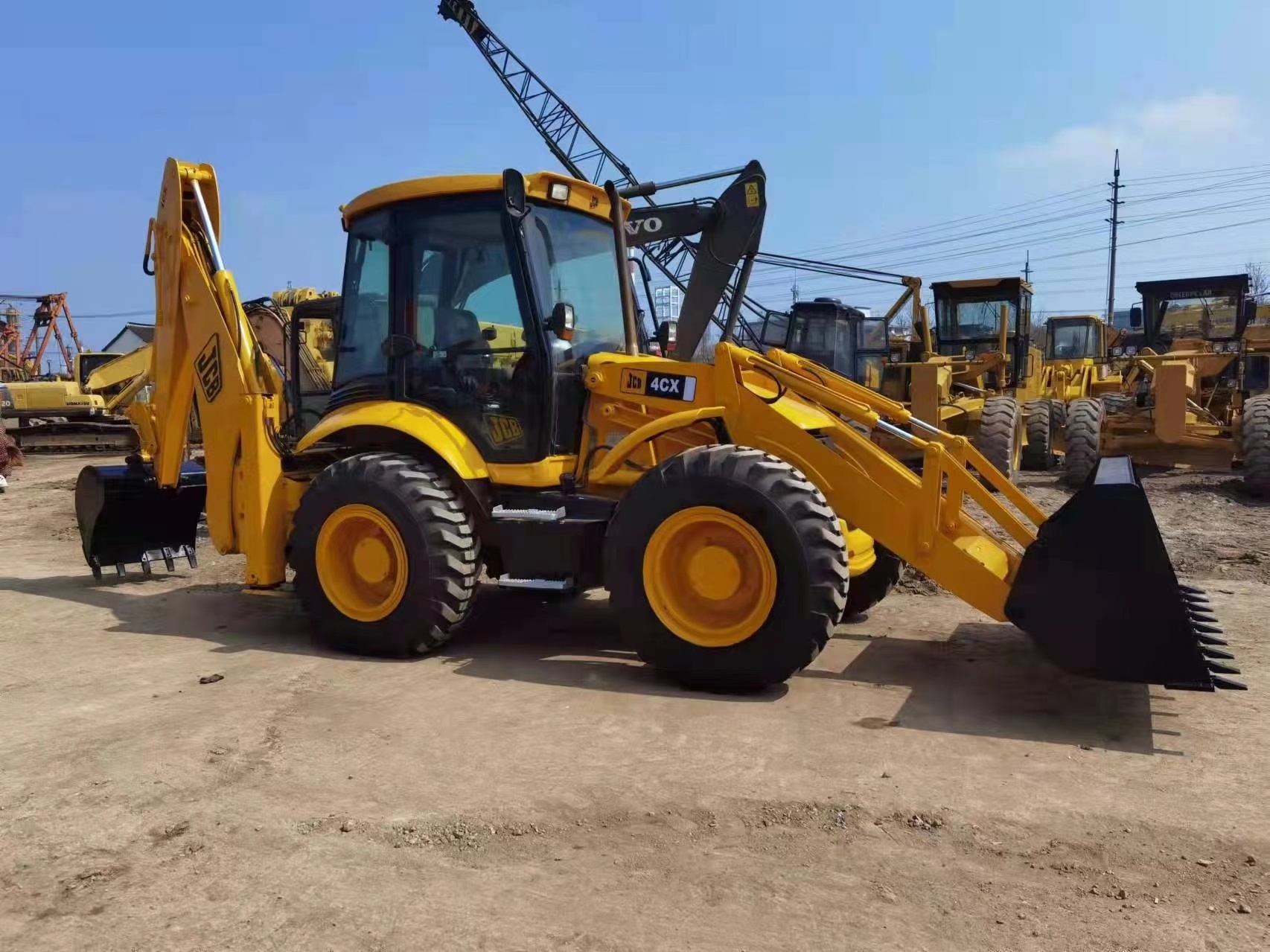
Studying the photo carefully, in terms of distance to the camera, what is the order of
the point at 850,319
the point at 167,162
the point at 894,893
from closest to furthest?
the point at 894,893, the point at 167,162, the point at 850,319

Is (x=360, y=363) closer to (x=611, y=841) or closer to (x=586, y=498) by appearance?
(x=586, y=498)

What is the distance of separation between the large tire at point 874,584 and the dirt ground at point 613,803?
1.50 feet

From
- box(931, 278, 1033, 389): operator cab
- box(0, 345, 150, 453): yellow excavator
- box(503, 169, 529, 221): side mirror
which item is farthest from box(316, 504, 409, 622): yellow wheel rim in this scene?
box(0, 345, 150, 453): yellow excavator

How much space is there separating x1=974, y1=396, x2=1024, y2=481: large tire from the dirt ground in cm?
639

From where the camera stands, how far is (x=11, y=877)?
297 cm

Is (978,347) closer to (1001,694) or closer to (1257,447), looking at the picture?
(1257,447)

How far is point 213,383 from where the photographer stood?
6445 mm

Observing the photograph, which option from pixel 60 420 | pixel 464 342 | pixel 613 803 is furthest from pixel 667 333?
pixel 60 420

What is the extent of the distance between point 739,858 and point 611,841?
0.43 meters

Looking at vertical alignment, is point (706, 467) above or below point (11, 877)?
above

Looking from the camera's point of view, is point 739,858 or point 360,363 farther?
point 360,363

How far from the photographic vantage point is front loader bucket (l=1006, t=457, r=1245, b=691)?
158 inches

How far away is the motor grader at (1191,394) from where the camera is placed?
11.7 meters

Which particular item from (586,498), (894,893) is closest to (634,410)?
(586,498)
